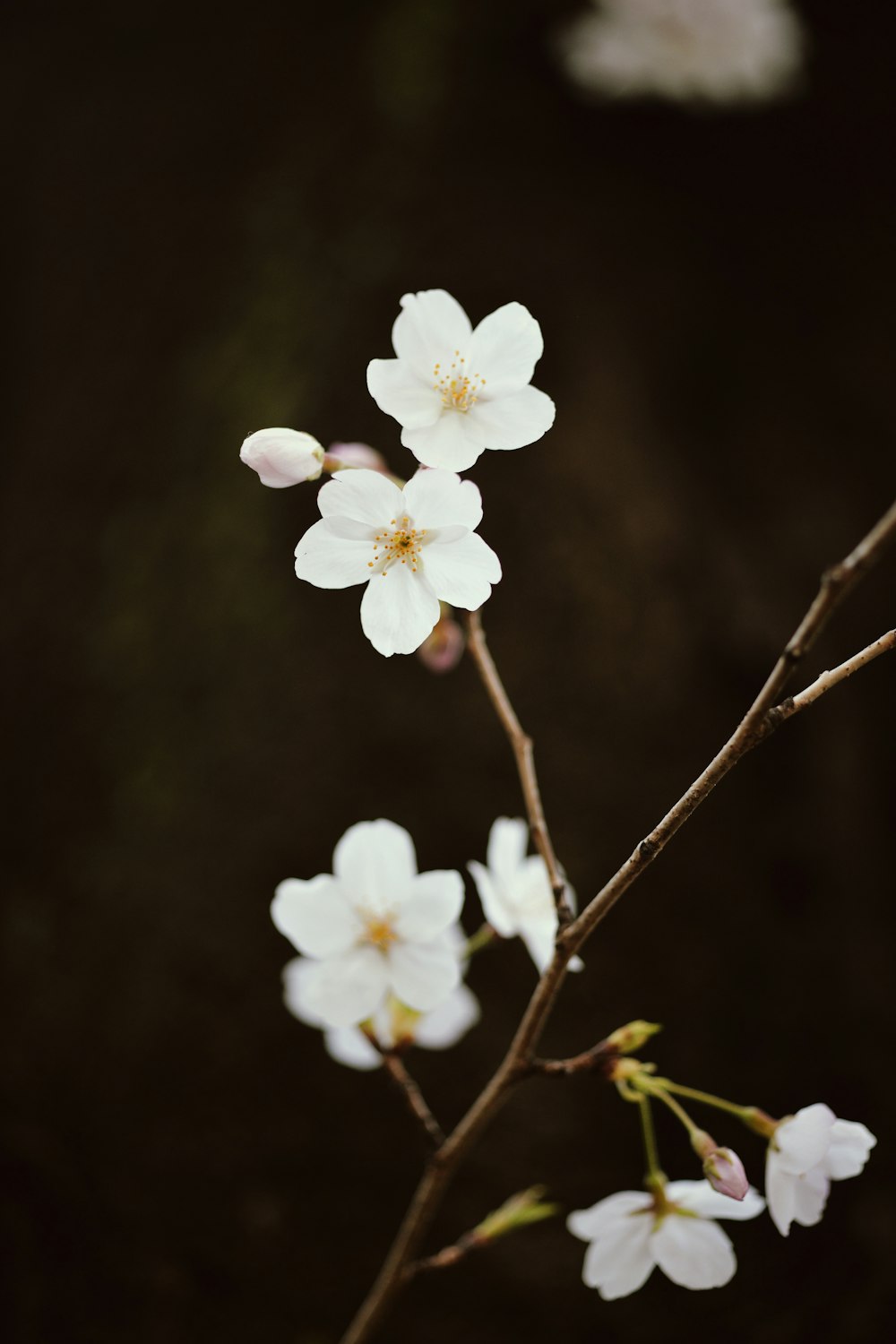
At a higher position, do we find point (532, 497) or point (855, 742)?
point (532, 497)

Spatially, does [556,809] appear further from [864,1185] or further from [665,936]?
[864,1185]

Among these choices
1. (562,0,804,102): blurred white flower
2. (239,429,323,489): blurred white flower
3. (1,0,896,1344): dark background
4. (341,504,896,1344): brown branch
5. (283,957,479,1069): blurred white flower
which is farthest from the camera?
(562,0,804,102): blurred white flower

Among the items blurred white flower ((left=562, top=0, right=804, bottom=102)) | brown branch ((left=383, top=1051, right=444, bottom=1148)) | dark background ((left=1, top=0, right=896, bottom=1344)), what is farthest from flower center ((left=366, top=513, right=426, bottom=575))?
blurred white flower ((left=562, top=0, right=804, bottom=102))

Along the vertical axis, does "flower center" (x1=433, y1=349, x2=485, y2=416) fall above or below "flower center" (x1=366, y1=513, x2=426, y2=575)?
above

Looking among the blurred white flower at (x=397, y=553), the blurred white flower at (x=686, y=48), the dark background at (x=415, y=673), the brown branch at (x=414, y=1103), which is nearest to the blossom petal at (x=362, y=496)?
the blurred white flower at (x=397, y=553)

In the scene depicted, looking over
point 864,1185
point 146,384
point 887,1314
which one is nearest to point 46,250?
point 146,384

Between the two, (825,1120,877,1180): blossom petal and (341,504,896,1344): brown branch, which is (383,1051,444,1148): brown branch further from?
(825,1120,877,1180): blossom petal

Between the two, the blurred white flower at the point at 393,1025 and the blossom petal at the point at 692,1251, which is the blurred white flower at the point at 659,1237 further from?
the blurred white flower at the point at 393,1025

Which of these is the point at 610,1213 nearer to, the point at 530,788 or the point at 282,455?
the point at 530,788
